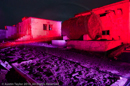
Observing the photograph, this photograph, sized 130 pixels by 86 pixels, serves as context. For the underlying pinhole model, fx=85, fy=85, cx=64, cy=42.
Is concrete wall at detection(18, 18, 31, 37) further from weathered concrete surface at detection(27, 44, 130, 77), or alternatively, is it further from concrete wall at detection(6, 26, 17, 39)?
weathered concrete surface at detection(27, 44, 130, 77)

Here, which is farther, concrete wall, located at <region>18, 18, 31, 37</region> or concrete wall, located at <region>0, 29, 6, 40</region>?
concrete wall, located at <region>0, 29, 6, 40</region>

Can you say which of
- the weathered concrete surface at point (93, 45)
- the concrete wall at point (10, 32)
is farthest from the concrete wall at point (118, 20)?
the concrete wall at point (10, 32)

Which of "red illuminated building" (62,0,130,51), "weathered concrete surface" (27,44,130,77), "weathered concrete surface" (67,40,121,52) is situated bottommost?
"weathered concrete surface" (27,44,130,77)

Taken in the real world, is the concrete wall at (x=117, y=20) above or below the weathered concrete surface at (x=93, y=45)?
above

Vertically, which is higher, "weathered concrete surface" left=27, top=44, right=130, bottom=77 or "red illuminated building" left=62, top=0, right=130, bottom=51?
"red illuminated building" left=62, top=0, right=130, bottom=51

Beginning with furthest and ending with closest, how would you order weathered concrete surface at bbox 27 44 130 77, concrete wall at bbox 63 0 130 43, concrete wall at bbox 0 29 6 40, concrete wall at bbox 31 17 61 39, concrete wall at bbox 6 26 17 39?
concrete wall at bbox 6 26 17 39, concrete wall at bbox 0 29 6 40, concrete wall at bbox 31 17 61 39, concrete wall at bbox 63 0 130 43, weathered concrete surface at bbox 27 44 130 77

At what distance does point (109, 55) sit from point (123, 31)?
214 inches

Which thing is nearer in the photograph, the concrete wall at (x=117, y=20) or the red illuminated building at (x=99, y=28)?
the red illuminated building at (x=99, y=28)

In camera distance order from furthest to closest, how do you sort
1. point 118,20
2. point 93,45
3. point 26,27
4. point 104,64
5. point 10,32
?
point 10,32
point 26,27
point 118,20
point 93,45
point 104,64

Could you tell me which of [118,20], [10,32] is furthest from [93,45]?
[10,32]

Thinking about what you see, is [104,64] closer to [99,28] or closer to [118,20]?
[99,28]

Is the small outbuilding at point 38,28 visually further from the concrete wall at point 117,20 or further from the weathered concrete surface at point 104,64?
the weathered concrete surface at point 104,64

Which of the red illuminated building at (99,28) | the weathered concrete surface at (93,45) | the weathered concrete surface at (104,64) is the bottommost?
the weathered concrete surface at (104,64)

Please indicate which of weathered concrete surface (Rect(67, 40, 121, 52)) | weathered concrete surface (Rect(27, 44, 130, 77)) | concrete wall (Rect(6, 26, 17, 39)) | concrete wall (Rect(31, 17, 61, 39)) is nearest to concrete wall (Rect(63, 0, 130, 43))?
weathered concrete surface (Rect(67, 40, 121, 52))
